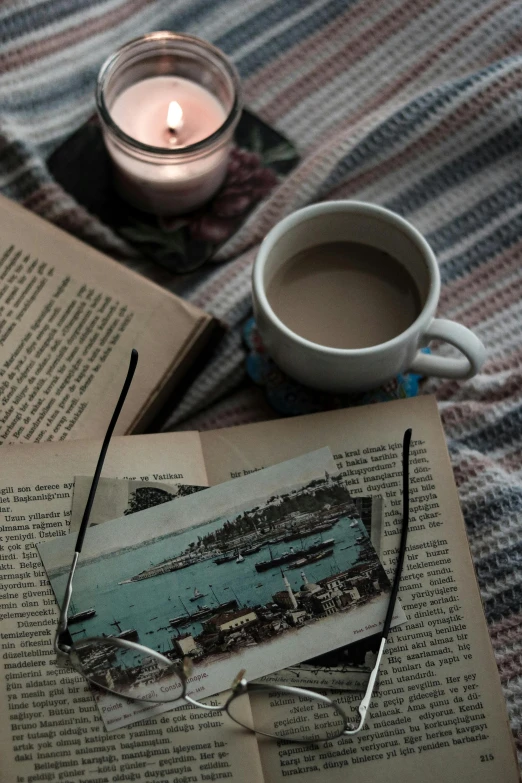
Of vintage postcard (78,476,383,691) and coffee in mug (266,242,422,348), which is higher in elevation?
coffee in mug (266,242,422,348)

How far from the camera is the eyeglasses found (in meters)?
0.51

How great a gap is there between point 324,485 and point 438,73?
1.22 ft

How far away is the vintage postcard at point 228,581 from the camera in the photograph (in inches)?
20.4

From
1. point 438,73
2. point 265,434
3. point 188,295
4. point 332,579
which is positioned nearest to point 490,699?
point 332,579

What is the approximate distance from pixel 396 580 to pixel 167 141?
0.37m

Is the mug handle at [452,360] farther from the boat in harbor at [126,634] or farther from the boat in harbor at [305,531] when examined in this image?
the boat in harbor at [126,634]

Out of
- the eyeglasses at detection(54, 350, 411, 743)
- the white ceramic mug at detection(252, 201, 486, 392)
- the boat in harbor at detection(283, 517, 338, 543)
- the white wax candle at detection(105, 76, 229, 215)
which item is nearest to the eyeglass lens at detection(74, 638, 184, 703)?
the eyeglasses at detection(54, 350, 411, 743)

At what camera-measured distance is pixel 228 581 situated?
54 cm

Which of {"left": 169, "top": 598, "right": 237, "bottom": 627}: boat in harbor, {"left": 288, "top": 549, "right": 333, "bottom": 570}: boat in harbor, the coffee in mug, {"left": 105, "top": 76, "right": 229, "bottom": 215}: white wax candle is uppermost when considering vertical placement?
{"left": 105, "top": 76, "right": 229, "bottom": 215}: white wax candle

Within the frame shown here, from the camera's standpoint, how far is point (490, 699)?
0.52 metres

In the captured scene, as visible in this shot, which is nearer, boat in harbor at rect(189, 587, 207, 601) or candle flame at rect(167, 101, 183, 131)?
boat in harbor at rect(189, 587, 207, 601)

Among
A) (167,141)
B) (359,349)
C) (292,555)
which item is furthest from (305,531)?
(167,141)

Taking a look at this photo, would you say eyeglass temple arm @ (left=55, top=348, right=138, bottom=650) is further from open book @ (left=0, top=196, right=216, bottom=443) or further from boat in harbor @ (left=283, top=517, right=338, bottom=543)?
boat in harbor @ (left=283, top=517, right=338, bottom=543)

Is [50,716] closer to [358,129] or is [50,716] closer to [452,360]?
[452,360]
